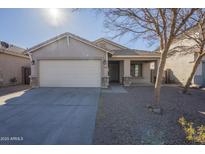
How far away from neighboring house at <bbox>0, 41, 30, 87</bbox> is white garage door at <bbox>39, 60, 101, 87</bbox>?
3.13 meters

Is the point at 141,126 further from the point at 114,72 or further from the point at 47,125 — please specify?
the point at 114,72

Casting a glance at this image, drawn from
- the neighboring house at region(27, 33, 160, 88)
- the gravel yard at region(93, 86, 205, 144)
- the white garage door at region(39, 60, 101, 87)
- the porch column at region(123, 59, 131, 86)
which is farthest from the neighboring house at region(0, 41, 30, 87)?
the gravel yard at region(93, 86, 205, 144)

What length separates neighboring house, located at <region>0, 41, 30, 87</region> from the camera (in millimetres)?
16094

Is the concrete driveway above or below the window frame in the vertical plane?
below

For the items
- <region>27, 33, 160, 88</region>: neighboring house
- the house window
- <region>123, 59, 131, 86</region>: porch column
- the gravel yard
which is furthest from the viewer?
the house window

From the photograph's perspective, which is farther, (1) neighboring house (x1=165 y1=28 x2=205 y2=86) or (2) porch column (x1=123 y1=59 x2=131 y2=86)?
(2) porch column (x1=123 y1=59 x2=131 y2=86)

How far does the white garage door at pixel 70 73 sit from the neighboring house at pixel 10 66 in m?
3.13

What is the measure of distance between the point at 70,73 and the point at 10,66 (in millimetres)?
8017

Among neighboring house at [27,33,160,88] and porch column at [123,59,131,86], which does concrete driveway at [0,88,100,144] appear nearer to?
neighboring house at [27,33,160,88]

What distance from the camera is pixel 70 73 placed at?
1369 cm

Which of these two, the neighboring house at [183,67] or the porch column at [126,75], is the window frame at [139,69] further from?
the neighboring house at [183,67]

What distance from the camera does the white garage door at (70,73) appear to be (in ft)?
44.8

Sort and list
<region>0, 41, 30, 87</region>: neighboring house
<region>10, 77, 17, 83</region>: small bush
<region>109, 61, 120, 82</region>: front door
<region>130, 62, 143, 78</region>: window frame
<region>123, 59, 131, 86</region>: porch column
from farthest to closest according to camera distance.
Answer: <region>109, 61, 120, 82</region>: front door
<region>130, 62, 143, 78</region>: window frame
<region>10, 77, 17, 83</region>: small bush
<region>123, 59, 131, 86</region>: porch column
<region>0, 41, 30, 87</region>: neighboring house
